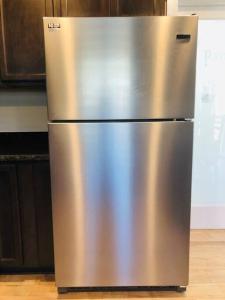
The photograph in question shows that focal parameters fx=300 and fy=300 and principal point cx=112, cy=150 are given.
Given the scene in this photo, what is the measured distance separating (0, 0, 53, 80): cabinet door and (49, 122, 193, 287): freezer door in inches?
26.3

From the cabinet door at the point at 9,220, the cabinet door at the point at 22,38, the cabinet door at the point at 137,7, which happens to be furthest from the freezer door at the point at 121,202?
the cabinet door at the point at 137,7

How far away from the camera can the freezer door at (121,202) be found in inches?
66.8

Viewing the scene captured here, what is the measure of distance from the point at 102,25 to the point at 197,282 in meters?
1.77

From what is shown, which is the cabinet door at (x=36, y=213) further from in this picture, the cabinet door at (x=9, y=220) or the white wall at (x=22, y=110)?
the white wall at (x=22, y=110)

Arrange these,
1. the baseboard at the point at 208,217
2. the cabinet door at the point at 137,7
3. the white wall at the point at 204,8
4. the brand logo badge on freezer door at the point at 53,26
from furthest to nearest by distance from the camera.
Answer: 1. the baseboard at the point at 208,217
2. the white wall at the point at 204,8
3. the cabinet door at the point at 137,7
4. the brand logo badge on freezer door at the point at 53,26

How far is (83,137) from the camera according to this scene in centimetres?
169

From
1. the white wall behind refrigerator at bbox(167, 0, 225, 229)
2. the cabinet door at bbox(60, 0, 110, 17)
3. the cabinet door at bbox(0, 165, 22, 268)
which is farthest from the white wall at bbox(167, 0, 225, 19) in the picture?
the cabinet door at bbox(0, 165, 22, 268)

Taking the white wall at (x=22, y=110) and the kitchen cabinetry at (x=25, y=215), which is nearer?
the kitchen cabinetry at (x=25, y=215)

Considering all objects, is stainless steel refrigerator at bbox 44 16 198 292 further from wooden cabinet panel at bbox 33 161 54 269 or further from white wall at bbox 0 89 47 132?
white wall at bbox 0 89 47 132

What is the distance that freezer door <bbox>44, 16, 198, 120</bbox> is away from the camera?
160cm

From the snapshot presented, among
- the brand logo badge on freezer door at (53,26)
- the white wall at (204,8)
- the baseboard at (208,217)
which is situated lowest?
the baseboard at (208,217)

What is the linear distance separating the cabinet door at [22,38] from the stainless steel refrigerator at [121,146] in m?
0.52

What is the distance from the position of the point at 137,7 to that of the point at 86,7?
34 centimetres

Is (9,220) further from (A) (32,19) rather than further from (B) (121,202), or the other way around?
(A) (32,19)
